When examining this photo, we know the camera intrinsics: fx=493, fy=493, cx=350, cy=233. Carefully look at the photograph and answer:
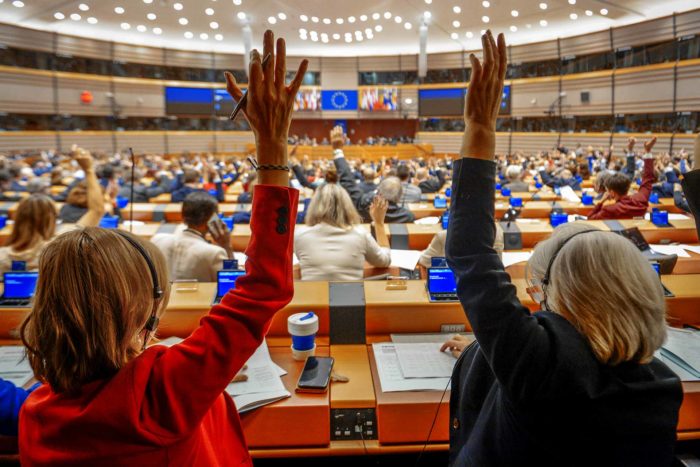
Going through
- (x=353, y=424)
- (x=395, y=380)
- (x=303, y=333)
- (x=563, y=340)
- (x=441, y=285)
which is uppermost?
(x=563, y=340)

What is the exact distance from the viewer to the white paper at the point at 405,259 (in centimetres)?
360

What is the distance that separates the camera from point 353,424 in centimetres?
175

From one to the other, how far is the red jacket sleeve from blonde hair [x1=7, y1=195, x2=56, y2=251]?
2.67 meters

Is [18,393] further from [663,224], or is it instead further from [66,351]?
[663,224]

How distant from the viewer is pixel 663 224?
14.6 ft

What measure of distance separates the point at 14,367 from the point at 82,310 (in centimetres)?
142

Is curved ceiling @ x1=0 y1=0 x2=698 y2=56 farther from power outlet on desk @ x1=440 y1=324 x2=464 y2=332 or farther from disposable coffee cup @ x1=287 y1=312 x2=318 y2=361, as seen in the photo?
disposable coffee cup @ x1=287 y1=312 x2=318 y2=361

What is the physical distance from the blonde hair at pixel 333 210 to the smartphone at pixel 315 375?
1371 millimetres

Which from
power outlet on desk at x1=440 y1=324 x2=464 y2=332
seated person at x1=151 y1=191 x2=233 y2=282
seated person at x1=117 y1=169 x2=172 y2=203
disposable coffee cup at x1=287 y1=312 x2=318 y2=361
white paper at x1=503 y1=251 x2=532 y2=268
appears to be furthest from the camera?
seated person at x1=117 y1=169 x2=172 y2=203

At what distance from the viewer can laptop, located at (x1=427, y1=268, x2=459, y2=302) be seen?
2311 millimetres

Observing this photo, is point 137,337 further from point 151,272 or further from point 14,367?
point 14,367

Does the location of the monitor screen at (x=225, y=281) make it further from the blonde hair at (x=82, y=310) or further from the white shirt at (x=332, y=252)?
the blonde hair at (x=82, y=310)

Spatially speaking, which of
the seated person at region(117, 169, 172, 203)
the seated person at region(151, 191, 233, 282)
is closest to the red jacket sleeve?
the seated person at region(151, 191, 233, 282)

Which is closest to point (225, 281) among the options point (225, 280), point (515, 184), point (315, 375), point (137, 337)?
point (225, 280)
